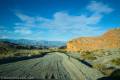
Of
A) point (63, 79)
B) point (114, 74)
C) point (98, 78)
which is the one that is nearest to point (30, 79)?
point (63, 79)

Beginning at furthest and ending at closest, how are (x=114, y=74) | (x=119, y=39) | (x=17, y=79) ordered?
(x=119, y=39)
(x=114, y=74)
(x=17, y=79)

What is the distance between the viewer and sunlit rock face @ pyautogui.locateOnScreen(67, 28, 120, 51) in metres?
106

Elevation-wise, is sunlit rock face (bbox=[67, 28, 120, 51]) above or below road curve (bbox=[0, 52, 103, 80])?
above

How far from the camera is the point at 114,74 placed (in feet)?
63.9

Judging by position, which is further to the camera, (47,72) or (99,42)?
(99,42)

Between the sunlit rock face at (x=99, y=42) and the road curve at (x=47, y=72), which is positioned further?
the sunlit rock face at (x=99, y=42)

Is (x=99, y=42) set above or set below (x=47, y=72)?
above

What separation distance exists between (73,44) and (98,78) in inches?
4798

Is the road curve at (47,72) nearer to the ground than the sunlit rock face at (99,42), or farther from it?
nearer to the ground

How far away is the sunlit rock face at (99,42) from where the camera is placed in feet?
348

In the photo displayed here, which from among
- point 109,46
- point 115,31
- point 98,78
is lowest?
point 98,78

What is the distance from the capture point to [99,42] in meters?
116

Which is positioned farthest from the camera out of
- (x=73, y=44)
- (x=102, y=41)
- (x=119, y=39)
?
(x=73, y=44)

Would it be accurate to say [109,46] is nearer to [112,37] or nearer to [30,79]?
[112,37]
